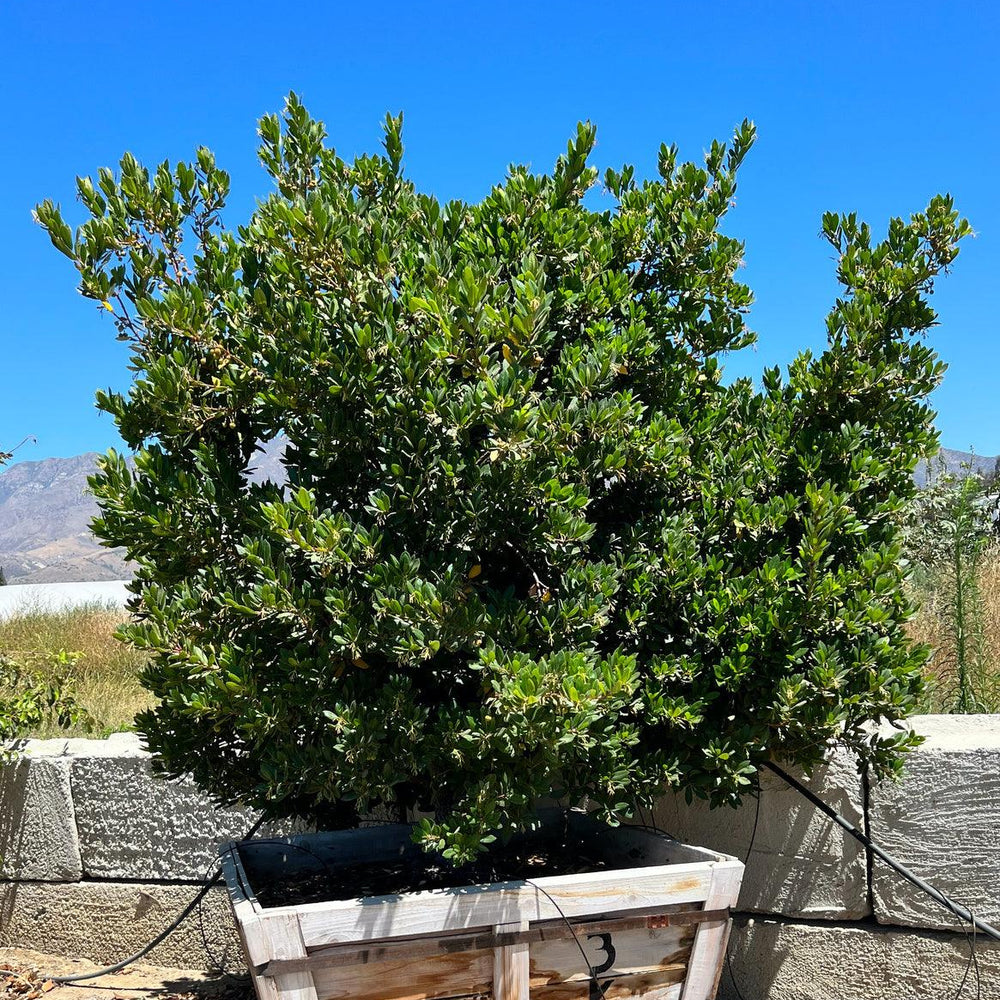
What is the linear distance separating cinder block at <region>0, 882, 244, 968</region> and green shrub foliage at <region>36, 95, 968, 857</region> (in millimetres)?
1366

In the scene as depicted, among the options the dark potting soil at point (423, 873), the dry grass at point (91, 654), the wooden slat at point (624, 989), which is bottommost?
the wooden slat at point (624, 989)

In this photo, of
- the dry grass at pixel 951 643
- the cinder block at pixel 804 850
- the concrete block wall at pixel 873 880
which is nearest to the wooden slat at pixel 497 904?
the cinder block at pixel 804 850

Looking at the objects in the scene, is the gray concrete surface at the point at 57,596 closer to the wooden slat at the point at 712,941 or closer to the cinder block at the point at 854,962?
the cinder block at the point at 854,962

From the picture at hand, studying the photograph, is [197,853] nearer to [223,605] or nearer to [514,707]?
[223,605]

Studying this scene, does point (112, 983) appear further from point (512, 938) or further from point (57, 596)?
point (57, 596)

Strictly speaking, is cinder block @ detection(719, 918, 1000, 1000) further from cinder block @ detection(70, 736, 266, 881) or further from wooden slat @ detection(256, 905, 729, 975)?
cinder block @ detection(70, 736, 266, 881)

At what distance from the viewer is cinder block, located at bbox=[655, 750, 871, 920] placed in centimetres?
346

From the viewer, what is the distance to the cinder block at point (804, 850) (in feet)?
11.4

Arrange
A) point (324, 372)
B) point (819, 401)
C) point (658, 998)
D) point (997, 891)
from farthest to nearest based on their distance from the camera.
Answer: point (997, 891)
point (819, 401)
point (658, 998)
point (324, 372)

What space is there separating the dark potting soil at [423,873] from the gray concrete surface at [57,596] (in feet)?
24.4

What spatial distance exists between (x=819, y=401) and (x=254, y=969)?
2.32m

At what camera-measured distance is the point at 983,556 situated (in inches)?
300

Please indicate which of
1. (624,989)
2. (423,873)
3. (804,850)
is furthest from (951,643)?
(423,873)

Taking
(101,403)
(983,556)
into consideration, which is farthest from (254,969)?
(983,556)
